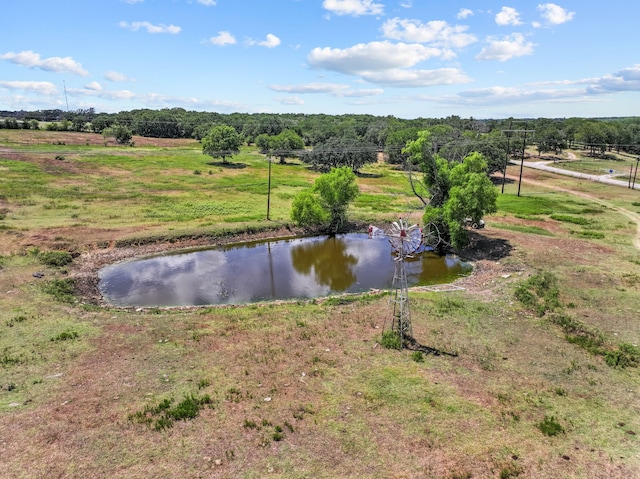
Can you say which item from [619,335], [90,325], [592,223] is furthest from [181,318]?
[592,223]

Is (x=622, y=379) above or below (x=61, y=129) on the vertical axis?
below

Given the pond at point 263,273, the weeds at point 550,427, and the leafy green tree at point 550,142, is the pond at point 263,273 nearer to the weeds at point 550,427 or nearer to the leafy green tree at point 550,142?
the weeds at point 550,427

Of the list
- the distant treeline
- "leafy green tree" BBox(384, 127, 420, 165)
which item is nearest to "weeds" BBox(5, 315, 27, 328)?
the distant treeline

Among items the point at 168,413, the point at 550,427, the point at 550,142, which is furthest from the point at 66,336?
the point at 550,142

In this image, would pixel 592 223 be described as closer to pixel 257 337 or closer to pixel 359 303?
pixel 359 303

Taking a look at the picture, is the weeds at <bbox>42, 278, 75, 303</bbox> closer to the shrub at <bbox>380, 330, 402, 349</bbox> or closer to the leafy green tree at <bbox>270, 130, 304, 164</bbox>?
the shrub at <bbox>380, 330, 402, 349</bbox>

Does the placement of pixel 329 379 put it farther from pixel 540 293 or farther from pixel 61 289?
pixel 61 289
